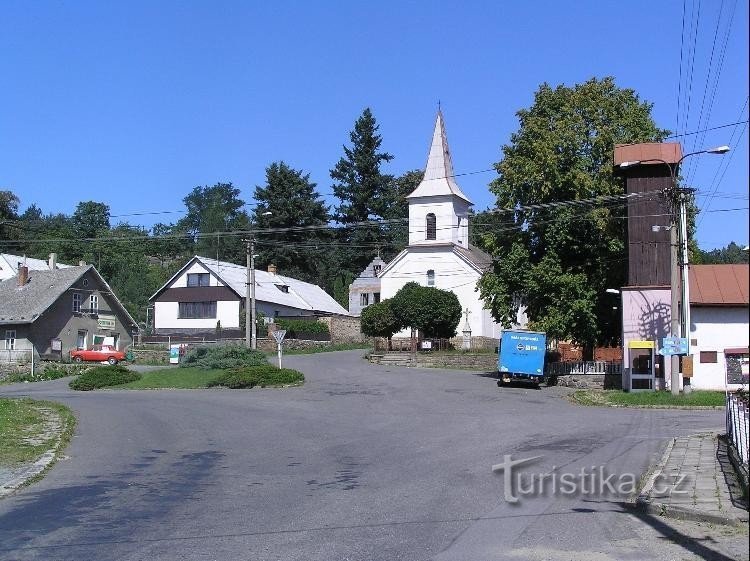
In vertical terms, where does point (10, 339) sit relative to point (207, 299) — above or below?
below

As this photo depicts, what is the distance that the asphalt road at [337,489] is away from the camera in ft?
29.2

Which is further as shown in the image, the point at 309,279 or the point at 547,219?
the point at 309,279

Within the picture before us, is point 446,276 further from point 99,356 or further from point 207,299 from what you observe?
point 99,356

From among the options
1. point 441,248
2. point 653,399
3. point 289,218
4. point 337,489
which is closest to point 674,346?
point 653,399

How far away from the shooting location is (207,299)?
74438 millimetres

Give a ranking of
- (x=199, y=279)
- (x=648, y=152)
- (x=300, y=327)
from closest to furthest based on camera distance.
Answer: (x=648, y=152), (x=300, y=327), (x=199, y=279)

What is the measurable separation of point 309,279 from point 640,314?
6494 centimetres

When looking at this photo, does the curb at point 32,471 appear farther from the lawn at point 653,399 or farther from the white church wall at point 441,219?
the white church wall at point 441,219

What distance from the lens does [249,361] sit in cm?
4544

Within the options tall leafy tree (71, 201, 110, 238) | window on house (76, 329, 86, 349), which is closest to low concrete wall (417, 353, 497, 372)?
window on house (76, 329, 86, 349)

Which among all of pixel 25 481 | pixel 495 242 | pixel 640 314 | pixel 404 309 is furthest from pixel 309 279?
pixel 25 481

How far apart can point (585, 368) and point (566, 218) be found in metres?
7.82

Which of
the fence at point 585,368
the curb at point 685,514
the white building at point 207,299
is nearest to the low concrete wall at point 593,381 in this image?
the fence at point 585,368

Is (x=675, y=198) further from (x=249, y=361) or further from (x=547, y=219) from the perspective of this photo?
(x=249, y=361)
